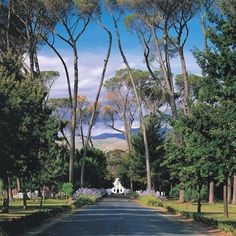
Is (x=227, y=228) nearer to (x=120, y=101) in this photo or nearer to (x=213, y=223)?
(x=213, y=223)

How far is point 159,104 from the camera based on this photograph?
71625mm

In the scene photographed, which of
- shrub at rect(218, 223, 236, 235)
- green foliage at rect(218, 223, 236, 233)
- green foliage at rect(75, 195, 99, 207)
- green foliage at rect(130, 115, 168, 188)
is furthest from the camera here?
green foliage at rect(130, 115, 168, 188)

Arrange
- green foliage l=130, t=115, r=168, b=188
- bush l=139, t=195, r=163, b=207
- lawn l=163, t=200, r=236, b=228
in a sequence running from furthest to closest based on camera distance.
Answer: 1. green foliage l=130, t=115, r=168, b=188
2. bush l=139, t=195, r=163, b=207
3. lawn l=163, t=200, r=236, b=228

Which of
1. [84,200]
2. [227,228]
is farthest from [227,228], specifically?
[84,200]

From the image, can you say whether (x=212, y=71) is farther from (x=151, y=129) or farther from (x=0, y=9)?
(x=151, y=129)

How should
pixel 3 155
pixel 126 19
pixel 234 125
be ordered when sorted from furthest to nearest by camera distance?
1. pixel 126 19
2. pixel 3 155
3. pixel 234 125

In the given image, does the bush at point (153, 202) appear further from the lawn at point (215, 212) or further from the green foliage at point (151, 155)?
the green foliage at point (151, 155)

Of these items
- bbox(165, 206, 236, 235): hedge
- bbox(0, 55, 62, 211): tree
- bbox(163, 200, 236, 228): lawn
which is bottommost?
bbox(163, 200, 236, 228): lawn

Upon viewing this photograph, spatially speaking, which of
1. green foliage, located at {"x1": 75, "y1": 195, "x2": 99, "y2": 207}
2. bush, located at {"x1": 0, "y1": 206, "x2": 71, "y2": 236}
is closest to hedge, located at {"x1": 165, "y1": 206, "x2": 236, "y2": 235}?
bush, located at {"x1": 0, "y1": 206, "x2": 71, "y2": 236}

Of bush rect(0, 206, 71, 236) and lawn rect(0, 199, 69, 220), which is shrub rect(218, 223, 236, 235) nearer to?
bush rect(0, 206, 71, 236)

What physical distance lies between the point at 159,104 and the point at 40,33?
28657mm

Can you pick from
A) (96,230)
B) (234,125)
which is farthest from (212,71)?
(96,230)

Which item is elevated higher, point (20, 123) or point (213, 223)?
point (20, 123)

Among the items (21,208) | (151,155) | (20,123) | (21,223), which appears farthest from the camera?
(151,155)
